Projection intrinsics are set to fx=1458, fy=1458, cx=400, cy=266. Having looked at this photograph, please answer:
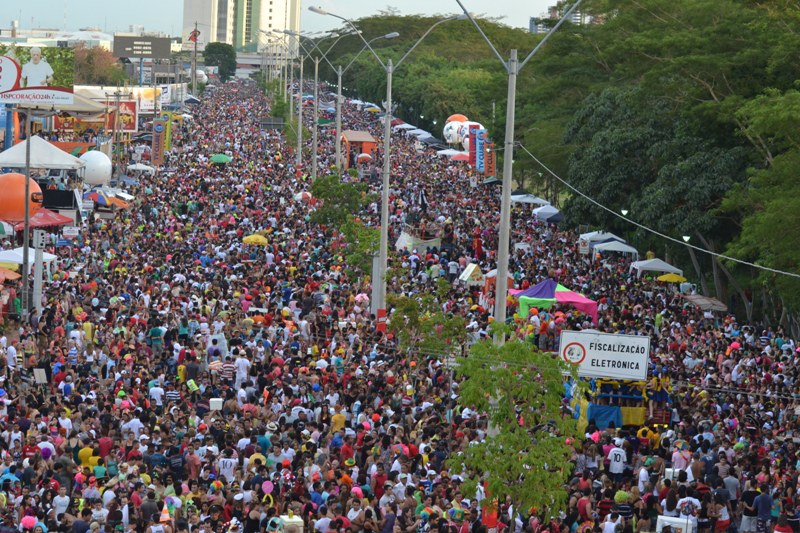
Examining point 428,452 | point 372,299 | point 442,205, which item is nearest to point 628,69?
point 442,205

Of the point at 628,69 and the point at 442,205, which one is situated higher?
the point at 628,69

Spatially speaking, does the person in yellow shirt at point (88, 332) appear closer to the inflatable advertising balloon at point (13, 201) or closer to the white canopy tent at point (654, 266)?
the inflatable advertising balloon at point (13, 201)

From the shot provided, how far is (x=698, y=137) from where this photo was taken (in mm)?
38812

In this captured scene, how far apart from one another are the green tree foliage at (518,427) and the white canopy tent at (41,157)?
88.2 feet

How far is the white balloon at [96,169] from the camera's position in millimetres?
52719

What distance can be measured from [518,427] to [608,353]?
5785 mm

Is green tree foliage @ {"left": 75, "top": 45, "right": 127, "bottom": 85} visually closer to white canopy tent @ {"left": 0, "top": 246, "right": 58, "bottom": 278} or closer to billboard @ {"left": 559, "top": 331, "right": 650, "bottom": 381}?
white canopy tent @ {"left": 0, "top": 246, "right": 58, "bottom": 278}

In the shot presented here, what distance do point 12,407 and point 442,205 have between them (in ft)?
114

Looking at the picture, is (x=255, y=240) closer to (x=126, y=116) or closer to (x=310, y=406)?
(x=310, y=406)

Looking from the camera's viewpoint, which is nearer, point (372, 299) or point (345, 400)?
point (345, 400)

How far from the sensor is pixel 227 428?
20.6m

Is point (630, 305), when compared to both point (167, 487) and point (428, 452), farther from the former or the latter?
point (167, 487)

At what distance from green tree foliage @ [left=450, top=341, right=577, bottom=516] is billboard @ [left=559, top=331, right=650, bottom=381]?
14.0 ft

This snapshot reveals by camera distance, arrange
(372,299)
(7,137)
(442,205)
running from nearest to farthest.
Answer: (372,299)
(442,205)
(7,137)
